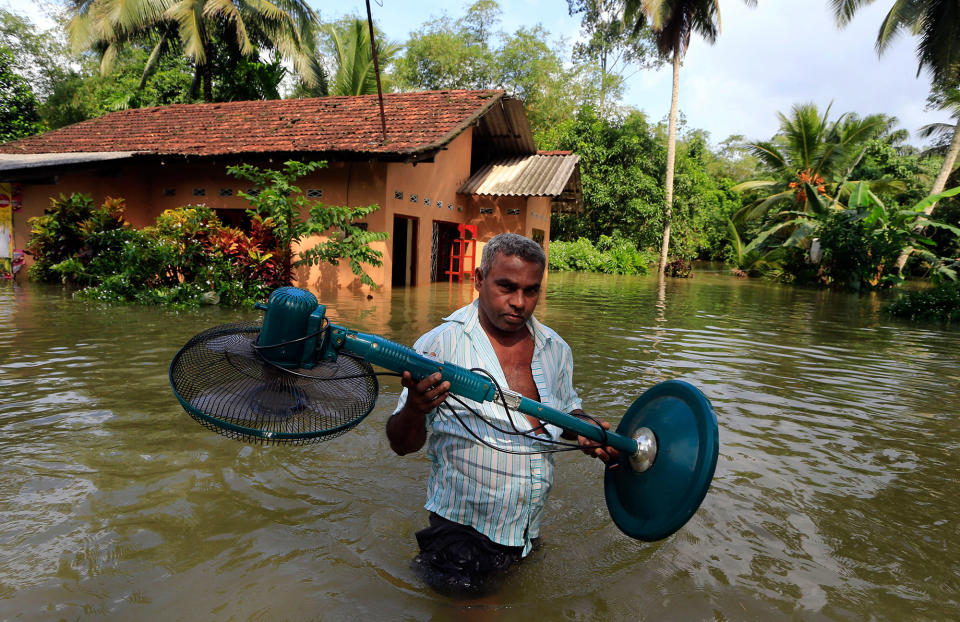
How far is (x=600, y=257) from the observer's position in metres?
25.4

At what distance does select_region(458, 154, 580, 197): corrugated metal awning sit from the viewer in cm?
1600

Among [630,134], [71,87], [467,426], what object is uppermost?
[71,87]

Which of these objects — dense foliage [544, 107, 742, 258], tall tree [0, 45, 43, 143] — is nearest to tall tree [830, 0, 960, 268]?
dense foliage [544, 107, 742, 258]

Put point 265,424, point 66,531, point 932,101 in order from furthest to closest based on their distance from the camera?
point 932,101 < point 66,531 < point 265,424

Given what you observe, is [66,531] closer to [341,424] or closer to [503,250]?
[341,424]

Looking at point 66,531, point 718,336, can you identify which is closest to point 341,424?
point 66,531

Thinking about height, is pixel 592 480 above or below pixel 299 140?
below

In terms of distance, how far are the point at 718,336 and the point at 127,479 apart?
7.89 meters

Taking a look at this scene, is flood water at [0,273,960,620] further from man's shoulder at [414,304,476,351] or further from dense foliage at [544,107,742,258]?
dense foliage at [544,107,742,258]

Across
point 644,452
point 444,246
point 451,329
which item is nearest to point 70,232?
point 444,246

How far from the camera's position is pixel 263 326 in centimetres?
177

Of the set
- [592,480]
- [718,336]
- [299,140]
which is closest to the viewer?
[592,480]

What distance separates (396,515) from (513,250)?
1763mm

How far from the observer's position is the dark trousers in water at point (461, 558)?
211 centimetres
